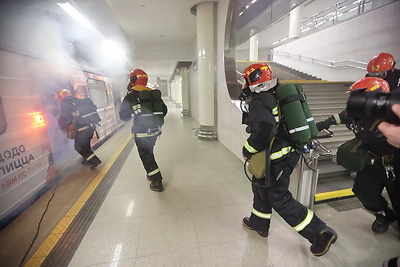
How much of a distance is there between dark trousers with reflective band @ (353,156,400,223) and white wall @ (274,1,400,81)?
18.6 feet

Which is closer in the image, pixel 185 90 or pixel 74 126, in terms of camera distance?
pixel 74 126

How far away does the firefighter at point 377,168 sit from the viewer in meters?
1.51

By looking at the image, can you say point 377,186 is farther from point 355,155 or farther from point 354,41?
point 354,41

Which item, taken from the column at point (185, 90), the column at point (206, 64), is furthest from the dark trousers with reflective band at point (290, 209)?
the column at point (185, 90)

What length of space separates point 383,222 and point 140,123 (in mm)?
3099

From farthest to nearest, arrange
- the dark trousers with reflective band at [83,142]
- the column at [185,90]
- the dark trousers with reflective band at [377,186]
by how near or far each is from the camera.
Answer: the column at [185,90] → the dark trousers with reflective band at [83,142] → the dark trousers with reflective band at [377,186]

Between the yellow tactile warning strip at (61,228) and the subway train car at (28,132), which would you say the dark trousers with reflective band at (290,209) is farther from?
the subway train car at (28,132)

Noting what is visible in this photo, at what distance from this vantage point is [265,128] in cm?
145

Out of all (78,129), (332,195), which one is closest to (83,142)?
(78,129)

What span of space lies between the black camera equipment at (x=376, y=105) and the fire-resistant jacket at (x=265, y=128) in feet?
1.91

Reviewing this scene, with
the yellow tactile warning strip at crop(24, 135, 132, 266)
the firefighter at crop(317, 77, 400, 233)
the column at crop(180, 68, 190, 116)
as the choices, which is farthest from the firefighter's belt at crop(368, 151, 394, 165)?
the column at crop(180, 68, 190, 116)

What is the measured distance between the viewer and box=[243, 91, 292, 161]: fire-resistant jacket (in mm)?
1454

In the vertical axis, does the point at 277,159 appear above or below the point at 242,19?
below

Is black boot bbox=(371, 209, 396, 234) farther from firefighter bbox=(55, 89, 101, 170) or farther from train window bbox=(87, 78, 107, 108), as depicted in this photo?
train window bbox=(87, 78, 107, 108)
